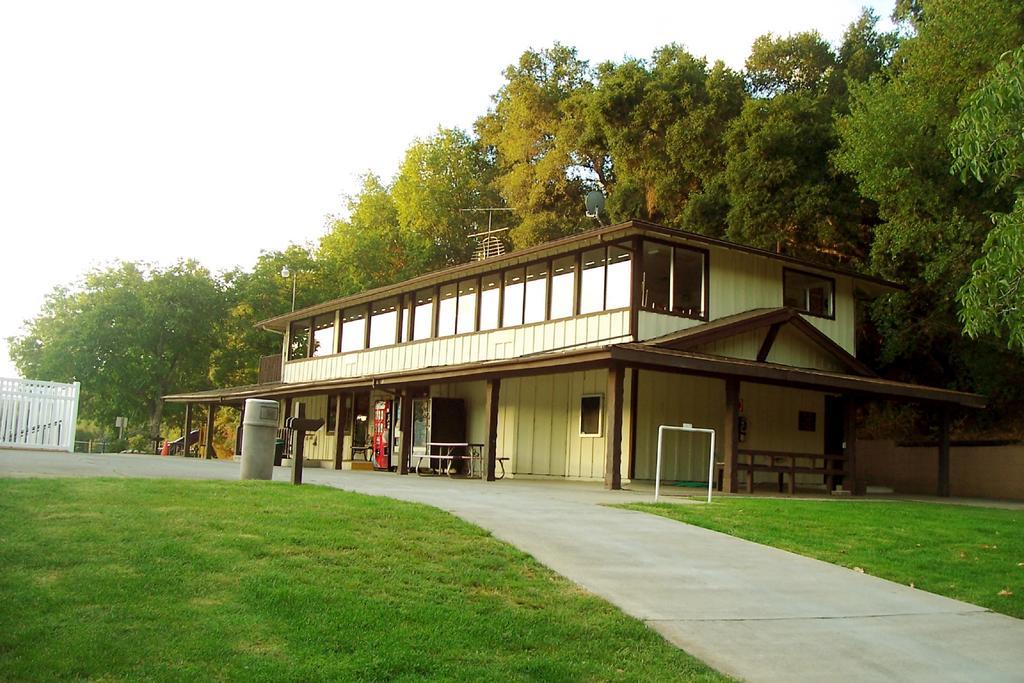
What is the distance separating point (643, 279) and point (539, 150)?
2489 centimetres

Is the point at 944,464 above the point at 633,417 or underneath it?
underneath

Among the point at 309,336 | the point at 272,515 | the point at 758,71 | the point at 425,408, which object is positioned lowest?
the point at 272,515

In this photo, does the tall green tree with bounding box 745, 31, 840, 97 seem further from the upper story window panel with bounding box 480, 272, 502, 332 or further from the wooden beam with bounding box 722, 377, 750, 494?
the wooden beam with bounding box 722, 377, 750, 494

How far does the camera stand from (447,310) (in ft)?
84.6

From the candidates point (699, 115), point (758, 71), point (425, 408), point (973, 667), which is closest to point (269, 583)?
point (973, 667)

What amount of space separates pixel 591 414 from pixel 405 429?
534 cm

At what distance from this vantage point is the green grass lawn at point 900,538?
924cm

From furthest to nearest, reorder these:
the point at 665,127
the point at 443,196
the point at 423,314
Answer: the point at 443,196 → the point at 665,127 → the point at 423,314

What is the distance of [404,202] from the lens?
5472cm

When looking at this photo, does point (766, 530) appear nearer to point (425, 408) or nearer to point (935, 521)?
point (935, 521)

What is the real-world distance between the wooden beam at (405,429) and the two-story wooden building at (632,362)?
6 cm

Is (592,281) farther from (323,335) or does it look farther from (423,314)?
(323,335)

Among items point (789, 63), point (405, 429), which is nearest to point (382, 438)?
point (405, 429)

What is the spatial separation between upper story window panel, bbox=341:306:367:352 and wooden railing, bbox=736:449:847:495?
12117 millimetres
